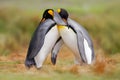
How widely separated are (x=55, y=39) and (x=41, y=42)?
0.30 m

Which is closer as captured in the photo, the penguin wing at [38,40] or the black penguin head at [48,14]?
the penguin wing at [38,40]

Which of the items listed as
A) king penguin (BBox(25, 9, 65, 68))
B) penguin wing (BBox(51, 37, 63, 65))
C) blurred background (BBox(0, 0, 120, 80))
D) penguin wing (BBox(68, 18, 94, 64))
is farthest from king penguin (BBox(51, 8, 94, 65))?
blurred background (BBox(0, 0, 120, 80))

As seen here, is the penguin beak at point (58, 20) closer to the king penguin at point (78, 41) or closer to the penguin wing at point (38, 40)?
the king penguin at point (78, 41)

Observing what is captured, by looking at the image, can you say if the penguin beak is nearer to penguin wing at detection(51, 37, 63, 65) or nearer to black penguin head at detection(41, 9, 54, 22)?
black penguin head at detection(41, 9, 54, 22)

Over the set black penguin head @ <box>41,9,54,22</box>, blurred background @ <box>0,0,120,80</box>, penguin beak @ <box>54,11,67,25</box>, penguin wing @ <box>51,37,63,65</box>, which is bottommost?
blurred background @ <box>0,0,120,80</box>

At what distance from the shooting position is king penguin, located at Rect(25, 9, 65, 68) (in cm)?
841

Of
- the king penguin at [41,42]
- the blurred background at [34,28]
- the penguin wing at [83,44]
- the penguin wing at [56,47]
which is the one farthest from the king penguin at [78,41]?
the blurred background at [34,28]

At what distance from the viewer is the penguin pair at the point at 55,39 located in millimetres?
8424

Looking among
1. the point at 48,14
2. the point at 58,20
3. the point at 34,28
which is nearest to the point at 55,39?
the point at 58,20

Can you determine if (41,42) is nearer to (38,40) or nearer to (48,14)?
(38,40)

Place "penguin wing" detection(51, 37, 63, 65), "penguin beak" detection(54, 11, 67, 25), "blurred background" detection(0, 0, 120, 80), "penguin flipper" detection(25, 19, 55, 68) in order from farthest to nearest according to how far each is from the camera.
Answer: "blurred background" detection(0, 0, 120, 80)
"penguin wing" detection(51, 37, 63, 65)
"penguin beak" detection(54, 11, 67, 25)
"penguin flipper" detection(25, 19, 55, 68)

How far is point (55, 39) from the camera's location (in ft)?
28.3

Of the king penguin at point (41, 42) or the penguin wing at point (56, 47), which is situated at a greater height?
the king penguin at point (41, 42)

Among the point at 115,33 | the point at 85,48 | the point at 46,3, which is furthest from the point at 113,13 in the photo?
the point at 85,48
